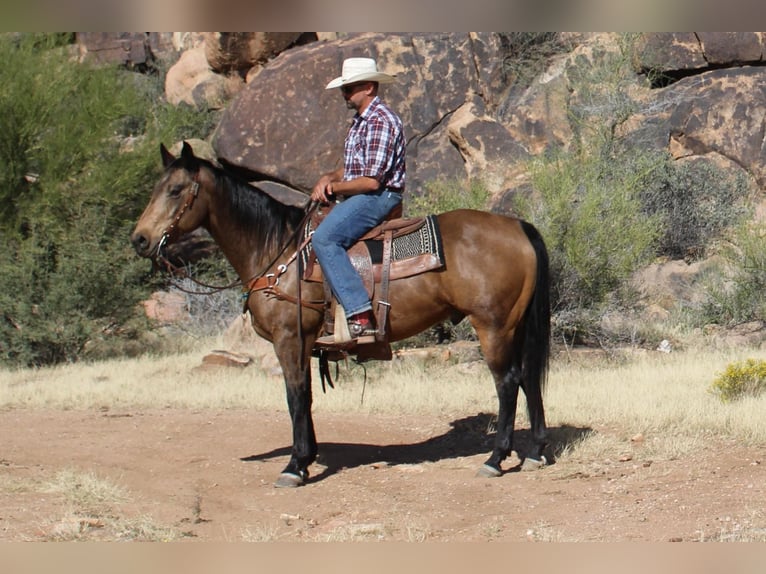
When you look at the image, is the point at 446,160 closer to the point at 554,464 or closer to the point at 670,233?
the point at 670,233

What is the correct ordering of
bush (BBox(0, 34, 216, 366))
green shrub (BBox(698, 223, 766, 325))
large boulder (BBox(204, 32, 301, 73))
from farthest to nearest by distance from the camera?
Result: large boulder (BBox(204, 32, 301, 73))
bush (BBox(0, 34, 216, 366))
green shrub (BBox(698, 223, 766, 325))

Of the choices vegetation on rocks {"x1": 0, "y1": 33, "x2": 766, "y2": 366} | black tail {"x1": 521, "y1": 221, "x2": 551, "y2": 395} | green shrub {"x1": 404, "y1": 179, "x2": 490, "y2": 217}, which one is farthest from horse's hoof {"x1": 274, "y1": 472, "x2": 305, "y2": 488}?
green shrub {"x1": 404, "y1": 179, "x2": 490, "y2": 217}

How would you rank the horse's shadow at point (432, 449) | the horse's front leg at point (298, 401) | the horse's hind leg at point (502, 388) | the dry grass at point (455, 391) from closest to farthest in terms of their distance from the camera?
the horse's hind leg at point (502, 388) < the horse's front leg at point (298, 401) < the horse's shadow at point (432, 449) < the dry grass at point (455, 391)

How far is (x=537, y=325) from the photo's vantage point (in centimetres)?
723

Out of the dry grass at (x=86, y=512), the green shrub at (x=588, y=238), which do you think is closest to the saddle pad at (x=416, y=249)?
the dry grass at (x=86, y=512)

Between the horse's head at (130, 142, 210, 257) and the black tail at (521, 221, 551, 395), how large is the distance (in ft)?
8.14

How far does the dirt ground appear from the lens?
576 cm

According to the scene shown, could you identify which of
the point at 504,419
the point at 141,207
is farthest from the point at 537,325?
the point at 141,207

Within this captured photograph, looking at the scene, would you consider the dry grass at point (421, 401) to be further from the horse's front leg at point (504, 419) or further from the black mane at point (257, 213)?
the black mane at point (257, 213)

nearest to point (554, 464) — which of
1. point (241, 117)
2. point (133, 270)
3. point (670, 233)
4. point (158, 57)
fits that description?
point (133, 270)

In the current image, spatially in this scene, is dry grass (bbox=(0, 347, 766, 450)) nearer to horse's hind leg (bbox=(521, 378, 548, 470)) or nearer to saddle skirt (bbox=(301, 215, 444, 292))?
horse's hind leg (bbox=(521, 378, 548, 470))

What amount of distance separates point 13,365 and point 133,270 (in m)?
2.09

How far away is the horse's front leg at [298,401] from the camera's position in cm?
728

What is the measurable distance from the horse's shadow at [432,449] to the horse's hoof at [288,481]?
0.37 m
